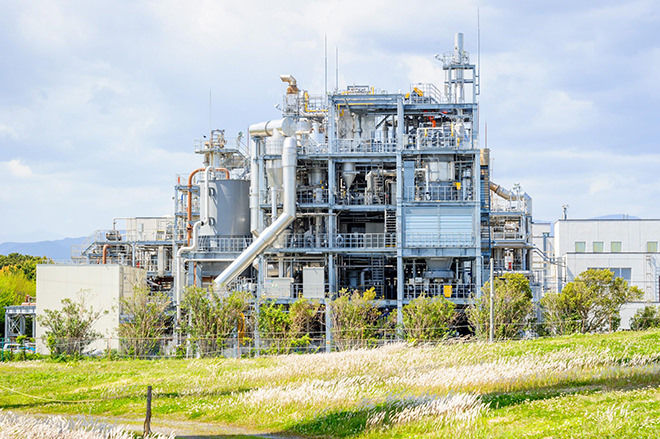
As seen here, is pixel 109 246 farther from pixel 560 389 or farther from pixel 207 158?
pixel 560 389

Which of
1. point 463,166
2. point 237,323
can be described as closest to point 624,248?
point 463,166

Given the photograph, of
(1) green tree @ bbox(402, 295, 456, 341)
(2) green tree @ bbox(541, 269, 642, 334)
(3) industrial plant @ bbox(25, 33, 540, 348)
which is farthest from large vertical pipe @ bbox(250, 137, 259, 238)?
(2) green tree @ bbox(541, 269, 642, 334)

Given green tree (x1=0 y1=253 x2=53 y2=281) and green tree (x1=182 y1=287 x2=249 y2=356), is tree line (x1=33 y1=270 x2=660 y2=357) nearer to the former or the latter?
green tree (x1=182 y1=287 x2=249 y2=356)

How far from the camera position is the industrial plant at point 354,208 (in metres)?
43.2

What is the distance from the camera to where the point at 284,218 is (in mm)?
43188

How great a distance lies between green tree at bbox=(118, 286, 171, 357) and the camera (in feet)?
118

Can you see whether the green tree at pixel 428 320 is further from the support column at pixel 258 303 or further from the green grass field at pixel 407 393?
the green grass field at pixel 407 393

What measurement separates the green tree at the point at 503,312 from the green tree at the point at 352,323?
525 cm

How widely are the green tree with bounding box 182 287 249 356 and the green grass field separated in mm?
8458

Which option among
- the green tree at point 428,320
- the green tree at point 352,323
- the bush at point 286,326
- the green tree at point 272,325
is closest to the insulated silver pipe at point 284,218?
the bush at point 286,326

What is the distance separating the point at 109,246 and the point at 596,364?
159 ft

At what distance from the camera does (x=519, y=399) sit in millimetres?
16500

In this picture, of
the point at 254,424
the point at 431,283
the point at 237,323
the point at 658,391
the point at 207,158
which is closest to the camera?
the point at 658,391

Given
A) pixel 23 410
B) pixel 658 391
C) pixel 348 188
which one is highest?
pixel 348 188
